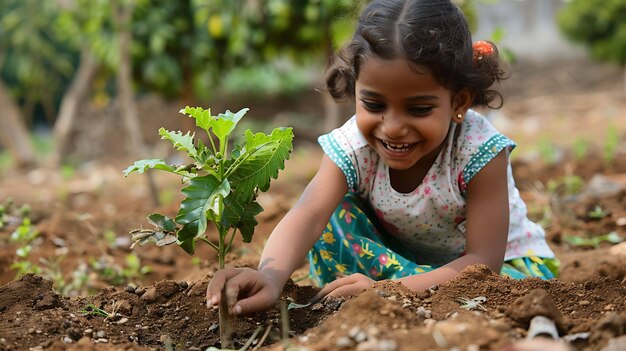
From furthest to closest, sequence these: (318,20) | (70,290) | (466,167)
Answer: (318,20)
(70,290)
(466,167)

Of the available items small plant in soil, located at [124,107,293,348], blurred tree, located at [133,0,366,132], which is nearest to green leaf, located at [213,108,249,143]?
small plant in soil, located at [124,107,293,348]

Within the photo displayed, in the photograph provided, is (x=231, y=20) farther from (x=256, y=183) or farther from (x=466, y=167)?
(x=256, y=183)

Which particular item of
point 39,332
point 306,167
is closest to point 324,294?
point 39,332

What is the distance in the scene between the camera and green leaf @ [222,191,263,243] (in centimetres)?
191

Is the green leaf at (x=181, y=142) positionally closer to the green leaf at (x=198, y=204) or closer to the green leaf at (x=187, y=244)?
the green leaf at (x=198, y=204)

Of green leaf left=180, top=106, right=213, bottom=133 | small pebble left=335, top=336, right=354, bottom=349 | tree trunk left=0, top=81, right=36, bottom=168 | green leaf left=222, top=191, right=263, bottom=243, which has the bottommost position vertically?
tree trunk left=0, top=81, right=36, bottom=168

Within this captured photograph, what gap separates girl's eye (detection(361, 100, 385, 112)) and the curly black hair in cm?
9

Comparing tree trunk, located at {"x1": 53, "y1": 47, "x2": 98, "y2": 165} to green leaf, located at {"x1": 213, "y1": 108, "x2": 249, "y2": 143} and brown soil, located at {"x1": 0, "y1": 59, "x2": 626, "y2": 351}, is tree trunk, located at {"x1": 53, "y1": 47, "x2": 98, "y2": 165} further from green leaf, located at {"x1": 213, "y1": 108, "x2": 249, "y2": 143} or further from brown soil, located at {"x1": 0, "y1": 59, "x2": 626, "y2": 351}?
green leaf, located at {"x1": 213, "y1": 108, "x2": 249, "y2": 143}

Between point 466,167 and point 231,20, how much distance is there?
13.7ft

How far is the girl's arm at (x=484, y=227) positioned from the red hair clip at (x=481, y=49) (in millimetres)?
344

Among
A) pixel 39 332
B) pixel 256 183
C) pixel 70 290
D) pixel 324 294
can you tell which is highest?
pixel 256 183

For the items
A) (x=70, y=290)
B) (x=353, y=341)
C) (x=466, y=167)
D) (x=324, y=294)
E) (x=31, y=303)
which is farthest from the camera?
(x=70, y=290)

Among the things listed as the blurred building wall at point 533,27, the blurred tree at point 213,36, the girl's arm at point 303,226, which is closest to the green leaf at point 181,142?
the girl's arm at point 303,226

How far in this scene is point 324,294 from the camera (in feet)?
7.30
